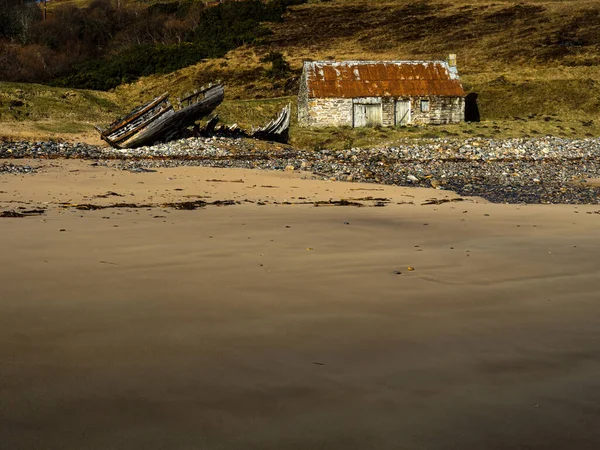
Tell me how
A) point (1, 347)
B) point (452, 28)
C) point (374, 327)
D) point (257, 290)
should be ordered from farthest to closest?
point (452, 28) < point (257, 290) < point (374, 327) < point (1, 347)

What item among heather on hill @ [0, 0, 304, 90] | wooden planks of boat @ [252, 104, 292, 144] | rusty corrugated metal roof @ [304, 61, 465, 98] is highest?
heather on hill @ [0, 0, 304, 90]

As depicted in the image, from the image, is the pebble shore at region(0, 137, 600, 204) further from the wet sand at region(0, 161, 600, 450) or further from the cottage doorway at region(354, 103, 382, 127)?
the wet sand at region(0, 161, 600, 450)

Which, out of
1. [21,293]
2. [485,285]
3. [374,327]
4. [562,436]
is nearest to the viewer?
[562,436]

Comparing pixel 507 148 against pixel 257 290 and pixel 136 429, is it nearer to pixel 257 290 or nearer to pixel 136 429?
pixel 257 290

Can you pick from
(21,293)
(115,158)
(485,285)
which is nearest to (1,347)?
(21,293)

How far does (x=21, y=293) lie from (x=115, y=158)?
65.8ft

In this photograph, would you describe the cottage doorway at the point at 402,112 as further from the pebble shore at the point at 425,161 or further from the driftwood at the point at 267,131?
the pebble shore at the point at 425,161

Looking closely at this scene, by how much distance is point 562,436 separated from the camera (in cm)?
301

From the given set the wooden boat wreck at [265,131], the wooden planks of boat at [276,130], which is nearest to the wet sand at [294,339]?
the wooden boat wreck at [265,131]

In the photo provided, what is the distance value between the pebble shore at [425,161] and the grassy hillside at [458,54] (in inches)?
194

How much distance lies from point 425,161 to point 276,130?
1150 centimetres

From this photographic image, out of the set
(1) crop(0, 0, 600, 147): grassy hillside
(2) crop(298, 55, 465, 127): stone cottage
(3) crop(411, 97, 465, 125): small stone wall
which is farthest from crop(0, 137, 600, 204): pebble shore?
(3) crop(411, 97, 465, 125): small stone wall

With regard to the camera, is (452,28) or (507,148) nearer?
(507,148)

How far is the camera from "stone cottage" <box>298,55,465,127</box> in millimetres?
39125
